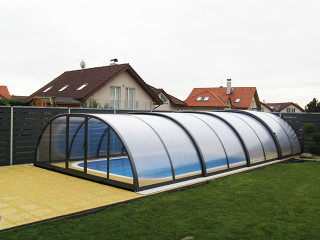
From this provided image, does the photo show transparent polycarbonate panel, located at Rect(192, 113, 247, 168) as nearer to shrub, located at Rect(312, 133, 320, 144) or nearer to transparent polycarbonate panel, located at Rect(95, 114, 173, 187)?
transparent polycarbonate panel, located at Rect(95, 114, 173, 187)

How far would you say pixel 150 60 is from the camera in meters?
15.9

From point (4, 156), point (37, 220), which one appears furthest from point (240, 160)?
point (4, 156)

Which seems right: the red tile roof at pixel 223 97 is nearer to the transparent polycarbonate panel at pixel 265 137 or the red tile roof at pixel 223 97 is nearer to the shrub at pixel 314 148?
the shrub at pixel 314 148

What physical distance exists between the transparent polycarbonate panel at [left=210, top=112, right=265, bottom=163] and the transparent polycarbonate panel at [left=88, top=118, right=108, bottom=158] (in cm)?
459

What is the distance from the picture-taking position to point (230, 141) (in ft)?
33.4

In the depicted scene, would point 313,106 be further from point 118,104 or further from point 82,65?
point 82,65

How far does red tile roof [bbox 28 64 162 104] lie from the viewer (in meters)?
22.5

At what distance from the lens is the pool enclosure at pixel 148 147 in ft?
24.7

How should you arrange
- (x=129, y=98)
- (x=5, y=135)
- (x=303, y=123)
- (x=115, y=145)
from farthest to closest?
(x=129, y=98) → (x=303, y=123) → (x=5, y=135) → (x=115, y=145)

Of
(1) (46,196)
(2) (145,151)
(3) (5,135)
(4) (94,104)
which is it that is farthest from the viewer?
(4) (94,104)

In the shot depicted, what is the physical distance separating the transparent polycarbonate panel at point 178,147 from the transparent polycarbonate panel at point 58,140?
2.53m

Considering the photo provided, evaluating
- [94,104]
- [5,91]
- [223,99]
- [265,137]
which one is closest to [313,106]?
[223,99]

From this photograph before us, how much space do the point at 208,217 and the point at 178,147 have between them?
10.0 ft

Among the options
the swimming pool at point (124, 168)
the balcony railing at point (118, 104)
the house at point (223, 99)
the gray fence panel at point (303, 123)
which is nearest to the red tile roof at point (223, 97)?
the house at point (223, 99)
